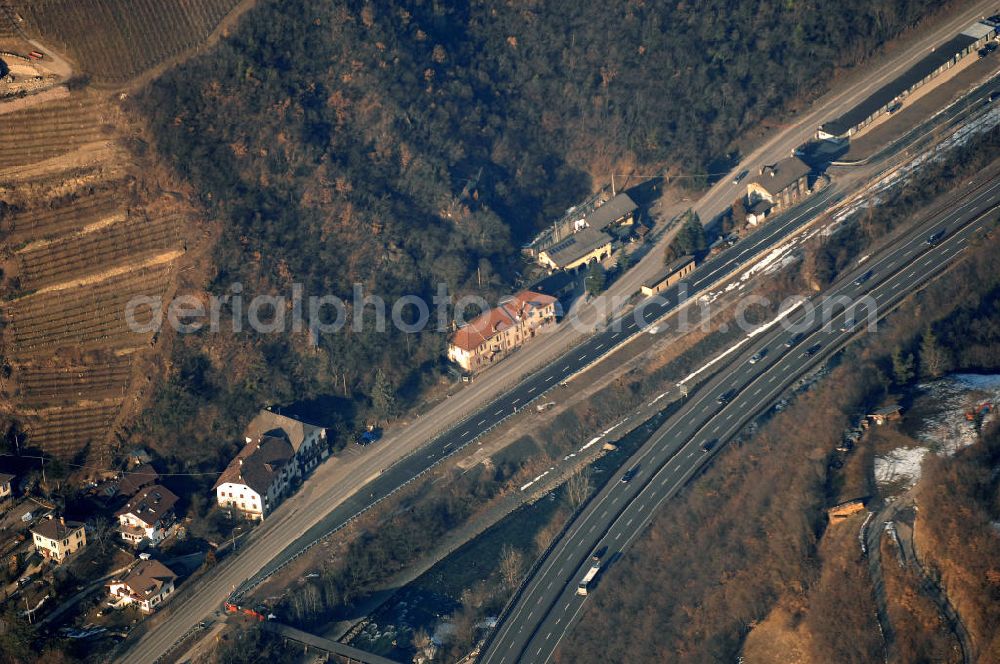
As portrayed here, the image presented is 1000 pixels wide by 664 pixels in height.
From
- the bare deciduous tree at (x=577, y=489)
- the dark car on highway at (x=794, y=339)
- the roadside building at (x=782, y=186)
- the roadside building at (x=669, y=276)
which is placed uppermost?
the roadside building at (x=782, y=186)

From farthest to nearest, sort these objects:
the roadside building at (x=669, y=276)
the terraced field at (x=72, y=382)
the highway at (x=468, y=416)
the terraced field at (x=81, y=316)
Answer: the roadside building at (x=669, y=276), the terraced field at (x=81, y=316), the terraced field at (x=72, y=382), the highway at (x=468, y=416)

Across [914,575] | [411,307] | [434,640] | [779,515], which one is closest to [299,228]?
[411,307]

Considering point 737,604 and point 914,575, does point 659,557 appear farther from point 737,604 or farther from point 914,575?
point 914,575

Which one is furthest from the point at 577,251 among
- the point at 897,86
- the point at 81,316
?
the point at 81,316

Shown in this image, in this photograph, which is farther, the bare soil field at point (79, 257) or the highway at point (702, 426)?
the bare soil field at point (79, 257)

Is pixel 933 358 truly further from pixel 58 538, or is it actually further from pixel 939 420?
pixel 58 538

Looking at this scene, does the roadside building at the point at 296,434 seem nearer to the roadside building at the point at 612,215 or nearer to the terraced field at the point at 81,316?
the terraced field at the point at 81,316

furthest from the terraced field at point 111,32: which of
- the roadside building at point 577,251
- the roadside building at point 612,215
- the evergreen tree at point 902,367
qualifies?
the evergreen tree at point 902,367
